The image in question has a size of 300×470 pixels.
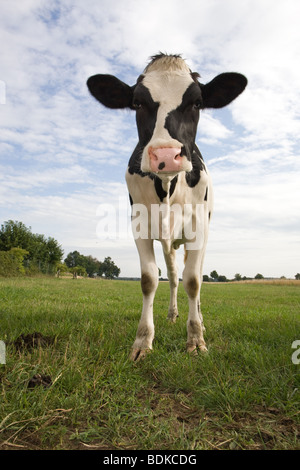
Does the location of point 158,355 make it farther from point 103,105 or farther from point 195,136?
point 103,105

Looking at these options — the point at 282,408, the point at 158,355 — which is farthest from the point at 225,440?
the point at 158,355

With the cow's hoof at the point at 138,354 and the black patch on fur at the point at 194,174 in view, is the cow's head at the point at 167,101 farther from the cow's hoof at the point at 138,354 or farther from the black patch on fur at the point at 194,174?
the cow's hoof at the point at 138,354

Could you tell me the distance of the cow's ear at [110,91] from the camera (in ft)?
14.0

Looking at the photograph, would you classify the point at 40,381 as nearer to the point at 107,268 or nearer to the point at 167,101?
the point at 167,101

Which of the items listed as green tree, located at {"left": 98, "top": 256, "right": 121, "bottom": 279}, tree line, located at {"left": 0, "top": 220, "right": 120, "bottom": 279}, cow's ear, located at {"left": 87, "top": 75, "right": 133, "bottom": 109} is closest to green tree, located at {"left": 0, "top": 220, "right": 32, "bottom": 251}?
tree line, located at {"left": 0, "top": 220, "right": 120, "bottom": 279}

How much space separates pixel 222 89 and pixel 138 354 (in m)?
3.33

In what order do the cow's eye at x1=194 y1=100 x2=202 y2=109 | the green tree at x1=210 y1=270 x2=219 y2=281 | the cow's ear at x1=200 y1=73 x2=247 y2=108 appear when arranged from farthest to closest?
the green tree at x1=210 y1=270 x2=219 y2=281 → the cow's ear at x1=200 y1=73 x2=247 y2=108 → the cow's eye at x1=194 y1=100 x2=202 y2=109

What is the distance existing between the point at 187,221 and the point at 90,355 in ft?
6.61

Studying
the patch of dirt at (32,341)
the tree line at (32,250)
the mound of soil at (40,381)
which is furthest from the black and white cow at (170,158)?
the tree line at (32,250)

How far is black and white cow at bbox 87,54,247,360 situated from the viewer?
3432 mm

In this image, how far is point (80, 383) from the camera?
2.54 meters

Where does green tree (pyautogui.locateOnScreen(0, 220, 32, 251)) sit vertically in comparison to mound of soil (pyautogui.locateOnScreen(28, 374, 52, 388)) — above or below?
above

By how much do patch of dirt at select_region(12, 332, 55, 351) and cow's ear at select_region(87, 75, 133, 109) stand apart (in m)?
2.84

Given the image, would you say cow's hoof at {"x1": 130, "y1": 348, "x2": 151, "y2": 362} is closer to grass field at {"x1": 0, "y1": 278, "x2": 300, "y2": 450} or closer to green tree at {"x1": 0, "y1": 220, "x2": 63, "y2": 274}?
grass field at {"x1": 0, "y1": 278, "x2": 300, "y2": 450}
